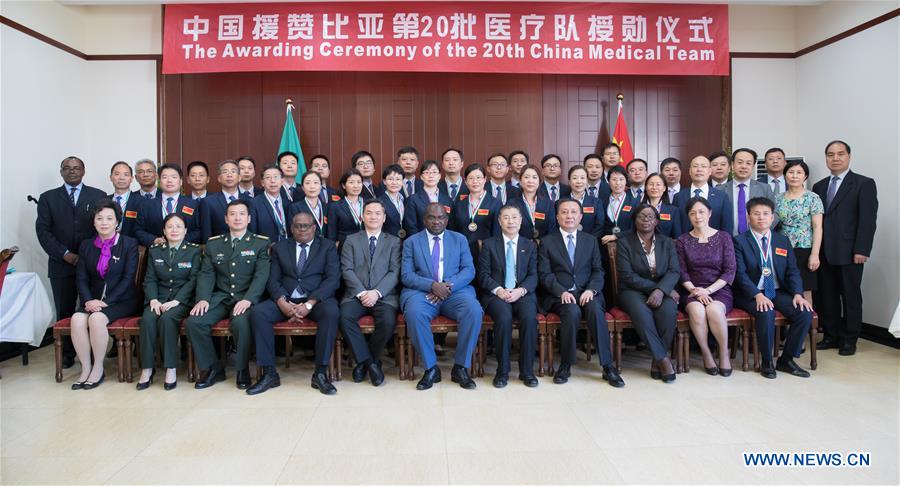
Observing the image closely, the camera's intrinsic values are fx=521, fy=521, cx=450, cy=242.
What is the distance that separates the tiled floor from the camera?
2.31 m

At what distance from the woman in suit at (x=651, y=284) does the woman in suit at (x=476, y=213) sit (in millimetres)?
1010

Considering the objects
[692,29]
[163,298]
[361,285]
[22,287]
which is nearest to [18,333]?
[22,287]

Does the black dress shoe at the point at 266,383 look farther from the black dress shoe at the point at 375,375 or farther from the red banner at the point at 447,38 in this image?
the red banner at the point at 447,38

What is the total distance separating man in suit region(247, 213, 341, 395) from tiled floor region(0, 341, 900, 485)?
0.65 ft

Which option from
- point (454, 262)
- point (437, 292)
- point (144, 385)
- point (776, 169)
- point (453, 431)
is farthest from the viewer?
point (776, 169)

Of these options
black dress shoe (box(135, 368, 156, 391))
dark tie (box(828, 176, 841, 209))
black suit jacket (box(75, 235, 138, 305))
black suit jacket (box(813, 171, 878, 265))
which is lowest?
black dress shoe (box(135, 368, 156, 391))

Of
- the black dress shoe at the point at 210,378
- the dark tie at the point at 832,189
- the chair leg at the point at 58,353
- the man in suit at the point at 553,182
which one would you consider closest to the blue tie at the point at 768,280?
the dark tie at the point at 832,189

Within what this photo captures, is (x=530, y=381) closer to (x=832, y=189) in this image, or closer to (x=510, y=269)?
(x=510, y=269)

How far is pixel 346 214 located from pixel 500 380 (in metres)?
1.84

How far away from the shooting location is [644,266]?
12.6 feet

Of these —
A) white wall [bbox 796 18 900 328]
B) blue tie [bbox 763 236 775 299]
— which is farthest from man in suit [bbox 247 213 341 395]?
white wall [bbox 796 18 900 328]

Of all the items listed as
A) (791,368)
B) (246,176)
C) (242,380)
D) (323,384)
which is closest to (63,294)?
(246,176)

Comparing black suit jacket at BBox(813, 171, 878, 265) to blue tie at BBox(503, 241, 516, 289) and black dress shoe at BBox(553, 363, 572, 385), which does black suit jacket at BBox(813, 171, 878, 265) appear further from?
blue tie at BBox(503, 241, 516, 289)

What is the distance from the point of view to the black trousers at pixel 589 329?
3.58 meters
